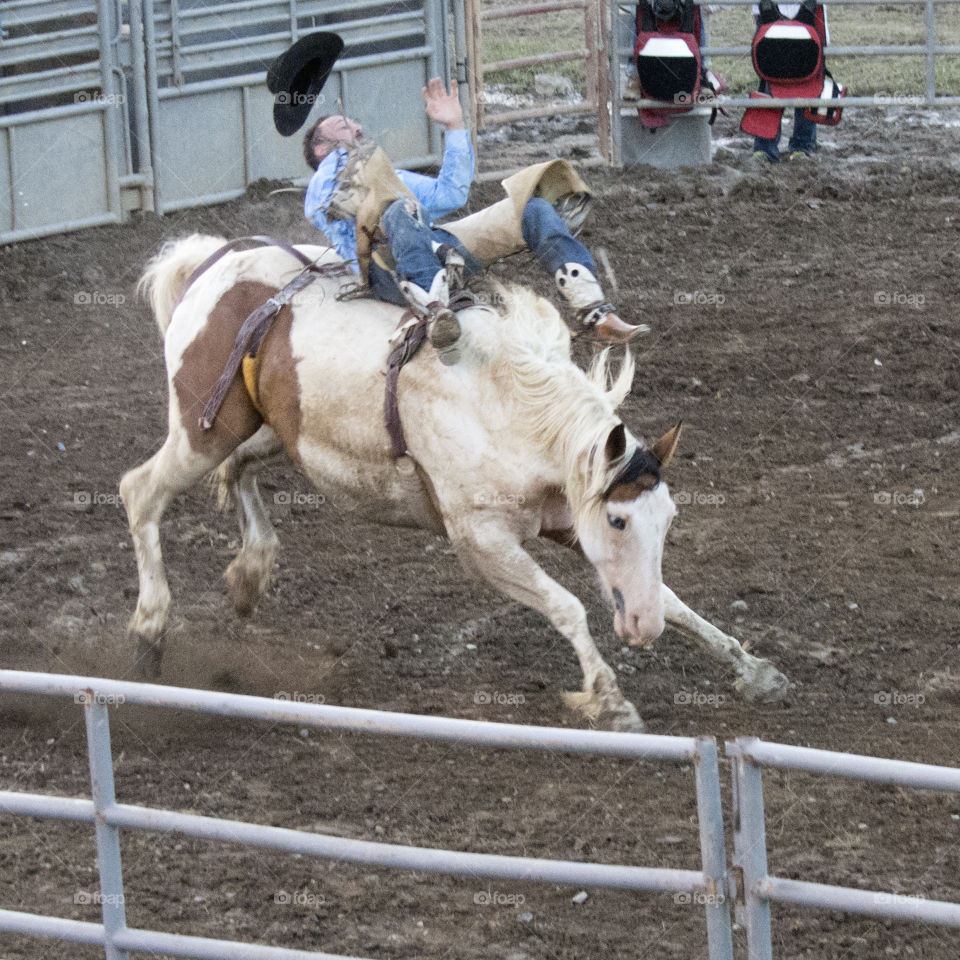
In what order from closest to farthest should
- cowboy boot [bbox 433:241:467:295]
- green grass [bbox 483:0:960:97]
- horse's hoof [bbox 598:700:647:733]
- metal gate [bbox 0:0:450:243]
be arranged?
horse's hoof [bbox 598:700:647:733] → cowboy boot [bbox 433:241:467:295] → metal gate [bbox 0:0:450:243] → green grass [bbox 483:0:960:97]

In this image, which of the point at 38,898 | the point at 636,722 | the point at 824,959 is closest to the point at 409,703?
the point at 636,722

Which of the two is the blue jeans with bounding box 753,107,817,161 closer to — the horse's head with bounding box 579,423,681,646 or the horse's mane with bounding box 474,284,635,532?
the horse's mane with bounding box 474,284,635,532

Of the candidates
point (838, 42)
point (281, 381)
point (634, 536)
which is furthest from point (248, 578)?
point (838, 42)

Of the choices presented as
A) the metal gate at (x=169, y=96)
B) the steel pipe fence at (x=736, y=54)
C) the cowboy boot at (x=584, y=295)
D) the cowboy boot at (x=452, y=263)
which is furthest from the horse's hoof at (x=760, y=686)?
the steel pipe fence at (x=736, y=54)

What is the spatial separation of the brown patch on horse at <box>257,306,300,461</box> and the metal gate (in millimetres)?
5963

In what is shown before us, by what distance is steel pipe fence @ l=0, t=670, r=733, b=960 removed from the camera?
2984 mm

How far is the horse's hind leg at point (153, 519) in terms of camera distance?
5949 mm

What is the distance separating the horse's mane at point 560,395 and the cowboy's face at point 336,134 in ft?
3.43

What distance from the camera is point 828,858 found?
14.3 ft

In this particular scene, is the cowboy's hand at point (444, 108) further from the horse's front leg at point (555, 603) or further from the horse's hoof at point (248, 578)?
the horse's hoof at point (248, 578)

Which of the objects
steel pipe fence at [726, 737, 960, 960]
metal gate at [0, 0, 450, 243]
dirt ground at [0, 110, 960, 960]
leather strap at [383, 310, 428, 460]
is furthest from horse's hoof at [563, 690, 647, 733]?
metal gate at [0, 0, 450, 243]

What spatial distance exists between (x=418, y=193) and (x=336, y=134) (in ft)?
1.27

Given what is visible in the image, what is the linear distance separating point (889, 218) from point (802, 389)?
10.5 feet

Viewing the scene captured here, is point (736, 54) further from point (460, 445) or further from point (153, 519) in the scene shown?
point (460, 445)
